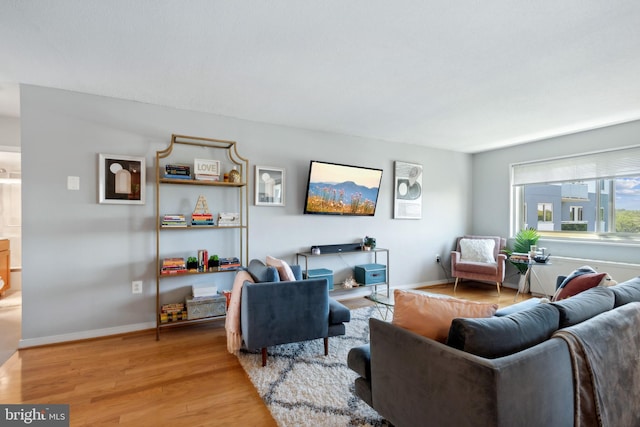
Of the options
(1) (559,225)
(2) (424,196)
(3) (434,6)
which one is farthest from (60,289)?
(1) (559,225)

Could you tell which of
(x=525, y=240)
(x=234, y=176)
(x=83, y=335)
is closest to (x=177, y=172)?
(x=234, y=176)

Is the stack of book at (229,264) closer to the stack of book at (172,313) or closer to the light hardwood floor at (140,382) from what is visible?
the stack of book at (172,313)

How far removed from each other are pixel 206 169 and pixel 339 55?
183cm

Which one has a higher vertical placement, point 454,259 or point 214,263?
point 214,263

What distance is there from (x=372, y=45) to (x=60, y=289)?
345cm

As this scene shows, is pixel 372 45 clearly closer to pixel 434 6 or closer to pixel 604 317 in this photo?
pixel 434 6

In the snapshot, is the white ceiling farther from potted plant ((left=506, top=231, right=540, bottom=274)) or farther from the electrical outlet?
the electrical outlet

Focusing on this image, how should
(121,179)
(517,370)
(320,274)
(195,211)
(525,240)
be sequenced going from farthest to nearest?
(525,240) < (320,274) < (195,211) < (121,179) < (517,370)

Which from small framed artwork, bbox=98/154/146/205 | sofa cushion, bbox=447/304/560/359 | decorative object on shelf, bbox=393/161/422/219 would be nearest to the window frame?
decorative object on shelf, bbox=393/161/422/219

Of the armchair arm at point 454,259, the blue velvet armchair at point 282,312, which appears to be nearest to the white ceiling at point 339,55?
the blue velvet armchair at point 282,312

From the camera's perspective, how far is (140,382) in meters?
2.20

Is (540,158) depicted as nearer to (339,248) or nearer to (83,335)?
(339,248)

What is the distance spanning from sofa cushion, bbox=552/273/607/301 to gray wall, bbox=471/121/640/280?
8.17 feet

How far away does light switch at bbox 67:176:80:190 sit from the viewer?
9.50 feet
